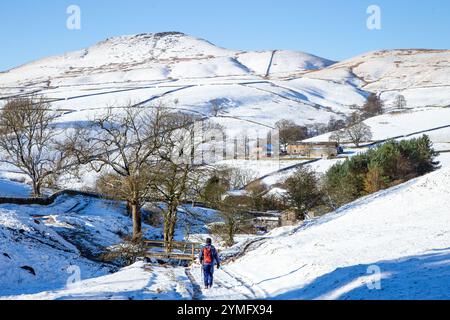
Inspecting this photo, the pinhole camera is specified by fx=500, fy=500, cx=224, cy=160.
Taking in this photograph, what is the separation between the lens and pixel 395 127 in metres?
102

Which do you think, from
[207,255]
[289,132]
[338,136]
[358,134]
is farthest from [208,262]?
[289,132]

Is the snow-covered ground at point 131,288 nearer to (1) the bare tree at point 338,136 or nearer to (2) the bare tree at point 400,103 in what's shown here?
(1) the bare tree at point 338,136

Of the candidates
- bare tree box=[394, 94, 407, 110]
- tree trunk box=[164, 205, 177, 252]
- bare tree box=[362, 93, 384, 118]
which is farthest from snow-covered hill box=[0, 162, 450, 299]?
bare tree box=[394, 94, 407, 110]

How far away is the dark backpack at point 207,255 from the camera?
16266 millimetres

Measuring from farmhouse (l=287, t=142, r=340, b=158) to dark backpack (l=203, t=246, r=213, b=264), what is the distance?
69334 millimetres

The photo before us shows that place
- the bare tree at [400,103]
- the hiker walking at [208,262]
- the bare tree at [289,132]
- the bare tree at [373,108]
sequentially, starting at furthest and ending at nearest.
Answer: the bare tree at [400,103], the bare tree at [373,108], the bare tree at [289,132], the hiker walking at [208,262]

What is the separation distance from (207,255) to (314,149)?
256ft

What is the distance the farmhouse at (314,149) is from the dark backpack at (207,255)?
69.3m

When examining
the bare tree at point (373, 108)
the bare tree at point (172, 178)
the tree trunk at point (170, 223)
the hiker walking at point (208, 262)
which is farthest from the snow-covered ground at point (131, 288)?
the bare tree at point (373, 108)

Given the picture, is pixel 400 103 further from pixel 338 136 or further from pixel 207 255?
pixel 207 255

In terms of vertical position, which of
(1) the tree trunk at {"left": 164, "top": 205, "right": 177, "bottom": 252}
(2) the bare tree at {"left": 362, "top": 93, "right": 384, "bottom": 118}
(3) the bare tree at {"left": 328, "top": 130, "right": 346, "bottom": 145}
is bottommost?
(1) the tree trunk at {"left": 164, "top": 205, "right": 177, "bottom": 252}

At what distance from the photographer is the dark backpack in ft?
53.4

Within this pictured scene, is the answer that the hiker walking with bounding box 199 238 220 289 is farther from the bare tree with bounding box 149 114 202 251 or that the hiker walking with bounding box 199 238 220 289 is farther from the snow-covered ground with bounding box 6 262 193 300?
the bare tree with bounding box 149 114 202 251
